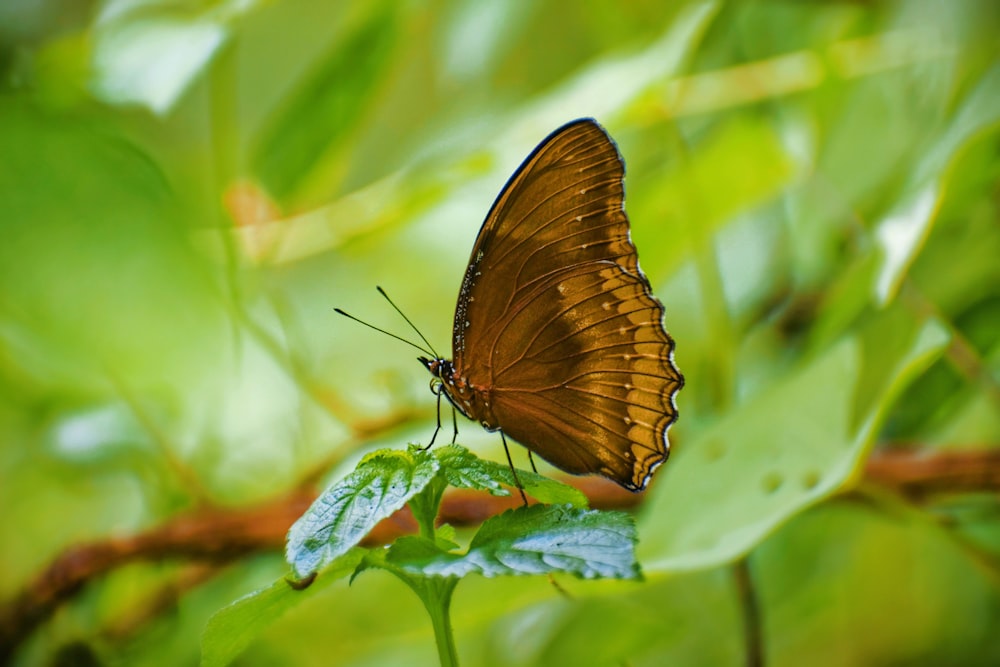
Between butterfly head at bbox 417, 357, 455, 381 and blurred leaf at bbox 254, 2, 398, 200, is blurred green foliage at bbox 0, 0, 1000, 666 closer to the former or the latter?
blurred leaf at bbox 254, 2, 398, 200

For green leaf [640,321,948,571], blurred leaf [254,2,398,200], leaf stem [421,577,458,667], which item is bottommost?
green leaf [640,321,948,571]

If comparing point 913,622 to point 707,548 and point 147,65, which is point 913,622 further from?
point 147,65

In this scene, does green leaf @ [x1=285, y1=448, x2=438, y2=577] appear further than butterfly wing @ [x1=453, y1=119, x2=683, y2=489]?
No

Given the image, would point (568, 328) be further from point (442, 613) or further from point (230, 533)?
point (230, 533)

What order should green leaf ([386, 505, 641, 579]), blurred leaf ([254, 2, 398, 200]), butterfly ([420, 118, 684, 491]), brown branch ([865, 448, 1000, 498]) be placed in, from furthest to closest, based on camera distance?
blurred leaf ([254, 2, 398, 200])
brown branch ([865, 448, 1000, 498])
butterfly ([420, 118, 684, 491])
green leaf ([386, 505, 641, 579])

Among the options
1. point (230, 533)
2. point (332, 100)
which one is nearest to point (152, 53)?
point (332, 100)

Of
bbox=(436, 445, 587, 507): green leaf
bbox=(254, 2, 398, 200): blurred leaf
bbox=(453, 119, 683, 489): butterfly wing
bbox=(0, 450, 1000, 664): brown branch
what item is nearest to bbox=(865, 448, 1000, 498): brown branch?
bbox=(0, 450, 1000, 664): brown branch

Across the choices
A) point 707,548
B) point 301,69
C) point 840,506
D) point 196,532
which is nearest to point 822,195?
point 840,506
